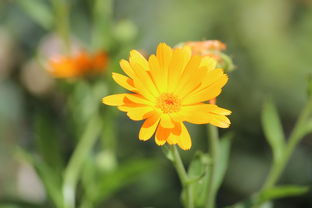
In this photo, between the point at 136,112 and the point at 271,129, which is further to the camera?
the point at 271,129

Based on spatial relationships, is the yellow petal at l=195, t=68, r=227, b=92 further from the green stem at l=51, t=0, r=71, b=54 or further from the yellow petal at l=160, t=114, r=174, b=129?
the green stem at l=51, t=0, r=71, b=54

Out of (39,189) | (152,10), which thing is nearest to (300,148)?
(152,10)

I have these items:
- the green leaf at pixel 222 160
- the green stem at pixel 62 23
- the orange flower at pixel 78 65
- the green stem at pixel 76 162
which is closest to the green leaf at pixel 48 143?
the green stem at pixel 76 162

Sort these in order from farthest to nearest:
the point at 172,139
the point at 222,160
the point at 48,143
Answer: the point at 48,143
the point at 222,160
the point at 172,139

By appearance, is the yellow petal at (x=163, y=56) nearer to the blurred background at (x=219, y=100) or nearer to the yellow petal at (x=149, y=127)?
the yellow petal at (x=149, y=127)

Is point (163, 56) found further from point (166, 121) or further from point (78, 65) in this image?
point (78, 65)

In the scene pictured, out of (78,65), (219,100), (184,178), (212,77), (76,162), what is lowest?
(184,178)

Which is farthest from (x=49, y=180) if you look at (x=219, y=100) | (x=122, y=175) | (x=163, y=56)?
(x=219, y=100)
